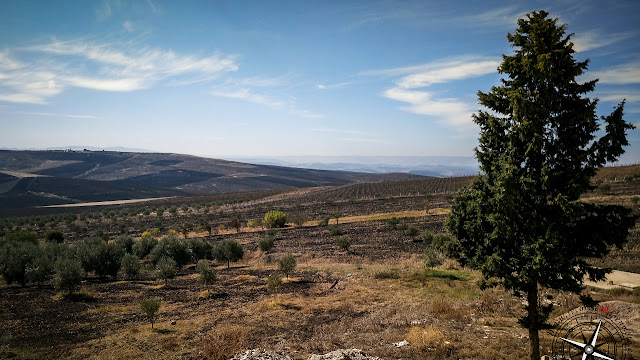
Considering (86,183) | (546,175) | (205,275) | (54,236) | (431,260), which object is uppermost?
(546,175)

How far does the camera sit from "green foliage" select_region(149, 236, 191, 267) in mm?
29766

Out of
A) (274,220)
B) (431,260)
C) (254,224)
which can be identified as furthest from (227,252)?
(254,224)

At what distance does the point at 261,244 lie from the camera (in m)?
35.4

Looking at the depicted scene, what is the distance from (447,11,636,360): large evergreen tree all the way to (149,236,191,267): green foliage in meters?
28.5

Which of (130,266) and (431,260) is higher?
(431,260)

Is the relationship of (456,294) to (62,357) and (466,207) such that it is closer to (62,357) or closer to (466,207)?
(466,207)

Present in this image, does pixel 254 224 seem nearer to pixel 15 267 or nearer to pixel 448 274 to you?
pixel 15 267

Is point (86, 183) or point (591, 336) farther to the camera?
point (86, 183)

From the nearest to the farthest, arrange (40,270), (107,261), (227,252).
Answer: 1. (40,270)
2. (107,261)
3. (227,252)

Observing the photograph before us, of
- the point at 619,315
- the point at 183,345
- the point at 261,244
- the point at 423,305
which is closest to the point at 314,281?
the point at 423,305

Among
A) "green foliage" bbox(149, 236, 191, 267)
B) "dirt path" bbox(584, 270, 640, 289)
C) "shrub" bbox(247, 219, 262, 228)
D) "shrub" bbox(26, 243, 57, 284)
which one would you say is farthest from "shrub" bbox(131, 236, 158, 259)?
"dirt path" bbox(584, 270, 640, 289)

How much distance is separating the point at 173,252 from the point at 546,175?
30625 millimetres

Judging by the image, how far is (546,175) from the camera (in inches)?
300

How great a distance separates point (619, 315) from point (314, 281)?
637 inches
